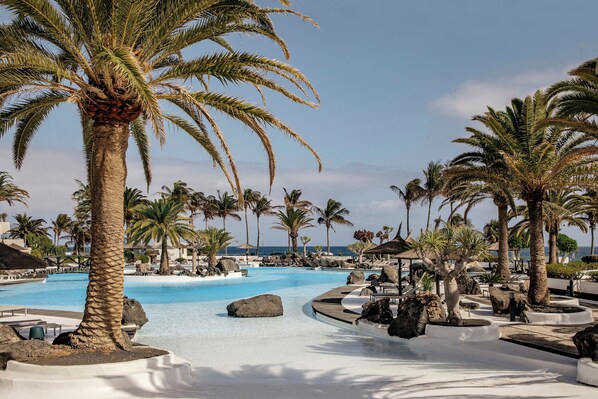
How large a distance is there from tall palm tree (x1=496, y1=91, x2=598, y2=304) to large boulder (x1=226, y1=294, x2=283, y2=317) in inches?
357

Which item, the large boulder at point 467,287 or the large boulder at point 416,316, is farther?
the large boulder at point 467,287

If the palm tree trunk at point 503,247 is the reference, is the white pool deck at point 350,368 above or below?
below

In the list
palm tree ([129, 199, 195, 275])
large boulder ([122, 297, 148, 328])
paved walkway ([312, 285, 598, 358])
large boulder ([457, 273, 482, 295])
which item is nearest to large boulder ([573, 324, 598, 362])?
paved walkway ([312, 285, 598, 358])

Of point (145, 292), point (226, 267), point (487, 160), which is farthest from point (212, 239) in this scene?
point (487, 160)

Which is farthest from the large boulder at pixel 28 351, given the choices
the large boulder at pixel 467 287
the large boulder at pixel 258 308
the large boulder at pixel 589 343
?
the large boulder at pixel 467 287

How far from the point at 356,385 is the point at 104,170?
6.29 metres

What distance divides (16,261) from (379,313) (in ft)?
32.1

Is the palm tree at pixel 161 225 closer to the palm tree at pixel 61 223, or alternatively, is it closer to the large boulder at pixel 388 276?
the large boulder at pixel 388 276

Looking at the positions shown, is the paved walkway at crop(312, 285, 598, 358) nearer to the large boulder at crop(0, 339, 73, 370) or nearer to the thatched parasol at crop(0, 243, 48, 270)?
the large boulder at crop(0, 339, 73, 370)

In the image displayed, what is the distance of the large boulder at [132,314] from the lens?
1617 cm

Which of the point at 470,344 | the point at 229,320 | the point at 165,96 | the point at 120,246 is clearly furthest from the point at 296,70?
the point at 229,320

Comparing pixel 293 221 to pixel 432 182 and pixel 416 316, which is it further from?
pixel 416 316

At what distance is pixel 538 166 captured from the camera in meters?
16.5

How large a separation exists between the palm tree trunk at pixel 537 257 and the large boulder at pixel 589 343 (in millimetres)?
7395
